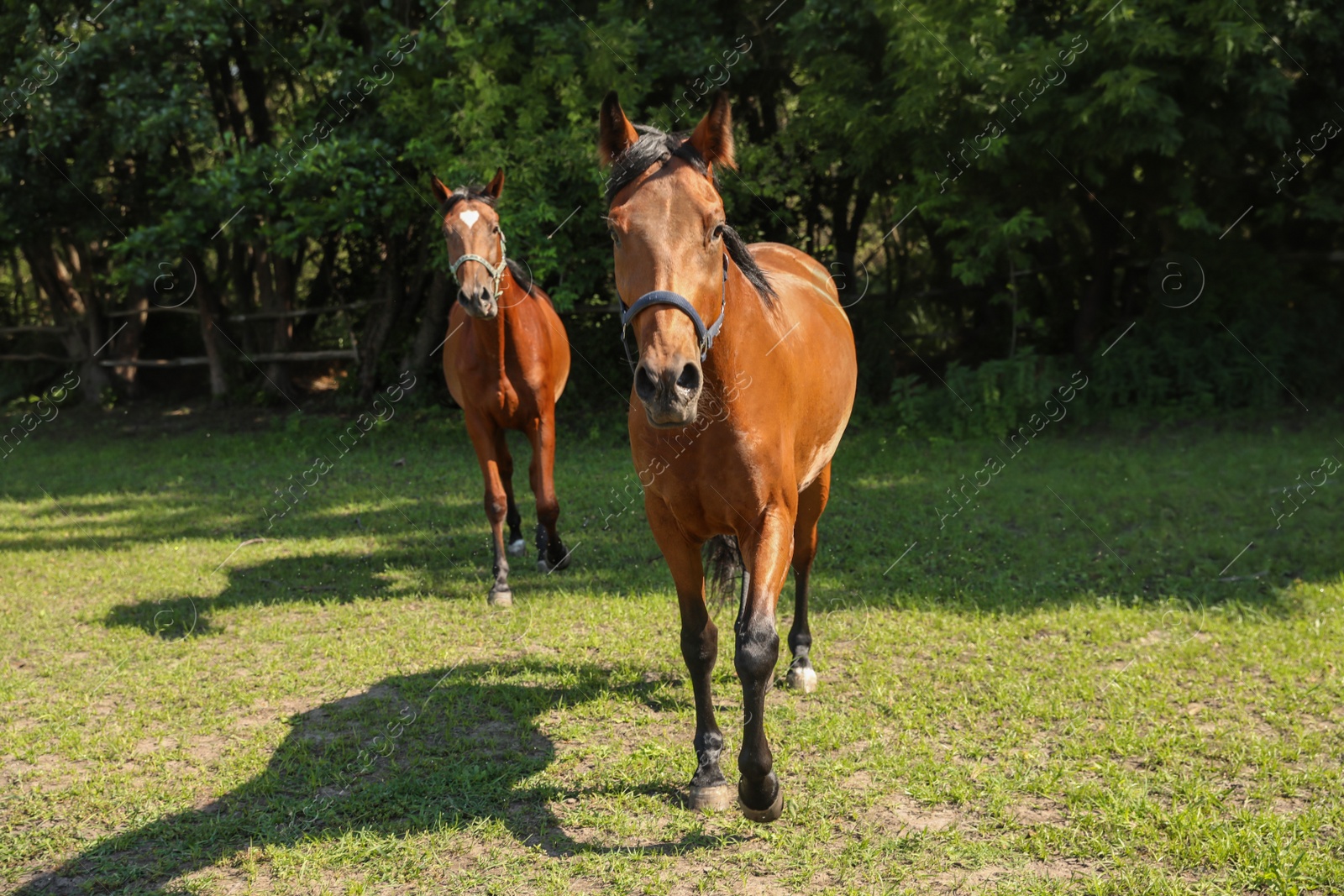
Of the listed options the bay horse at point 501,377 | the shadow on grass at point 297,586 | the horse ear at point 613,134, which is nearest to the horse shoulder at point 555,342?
the bay horse at point 501,377

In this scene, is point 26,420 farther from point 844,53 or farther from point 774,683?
point 774,683

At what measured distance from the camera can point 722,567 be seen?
13.8ft

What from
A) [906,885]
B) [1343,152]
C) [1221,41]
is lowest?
[906,885]

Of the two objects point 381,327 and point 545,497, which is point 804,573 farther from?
point 381,327

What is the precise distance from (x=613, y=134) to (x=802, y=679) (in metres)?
2.65

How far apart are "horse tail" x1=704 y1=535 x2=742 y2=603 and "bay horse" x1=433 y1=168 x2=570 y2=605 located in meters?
2.12

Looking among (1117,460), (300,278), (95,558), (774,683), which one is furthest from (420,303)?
(774,683)

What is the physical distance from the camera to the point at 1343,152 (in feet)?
37.9

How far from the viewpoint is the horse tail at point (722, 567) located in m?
4.13

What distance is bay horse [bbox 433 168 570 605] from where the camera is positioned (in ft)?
19.6

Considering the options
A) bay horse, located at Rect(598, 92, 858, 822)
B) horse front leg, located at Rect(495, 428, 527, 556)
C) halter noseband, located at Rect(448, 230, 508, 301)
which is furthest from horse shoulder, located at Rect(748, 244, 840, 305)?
horse front leg, located at Rect(495, 428, 527, 556)

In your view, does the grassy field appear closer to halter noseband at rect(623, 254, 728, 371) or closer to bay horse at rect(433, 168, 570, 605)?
bay horse at rect(433, 168, 570, 605)

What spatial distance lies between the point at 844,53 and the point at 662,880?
10633 millimetres

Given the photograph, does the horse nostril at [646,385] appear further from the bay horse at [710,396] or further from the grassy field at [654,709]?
the grassy field at [654,709]
